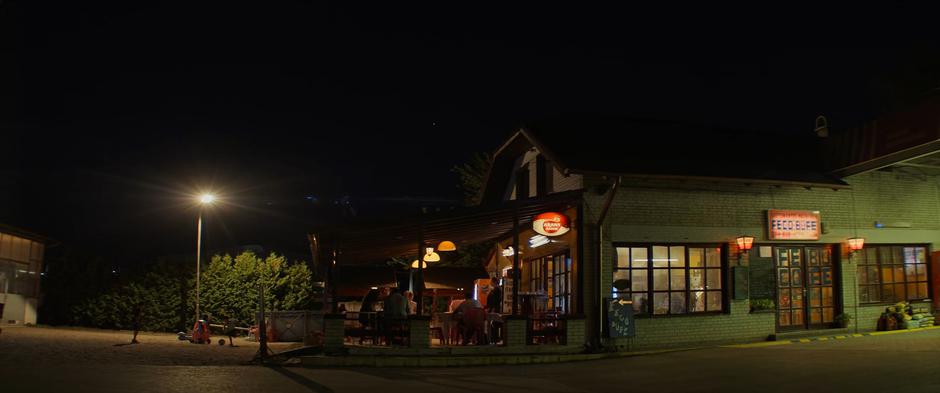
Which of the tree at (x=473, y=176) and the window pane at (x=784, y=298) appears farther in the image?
the tree at (x=473, y=176)

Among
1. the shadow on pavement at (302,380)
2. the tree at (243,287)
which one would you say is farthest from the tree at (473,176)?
the shadow on pavement at (302,380)

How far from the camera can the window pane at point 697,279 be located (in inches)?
617

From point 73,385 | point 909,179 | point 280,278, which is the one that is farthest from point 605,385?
point 280,278

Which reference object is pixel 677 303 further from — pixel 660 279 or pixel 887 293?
pixel 887 293

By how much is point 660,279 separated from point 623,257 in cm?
99

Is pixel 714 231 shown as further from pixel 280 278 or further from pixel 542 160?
pixel 280 278

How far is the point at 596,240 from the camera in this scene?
1481cm

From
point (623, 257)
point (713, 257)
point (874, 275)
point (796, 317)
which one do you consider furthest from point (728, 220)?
point (874, 275)

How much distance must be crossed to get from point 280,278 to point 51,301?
11.0 metres

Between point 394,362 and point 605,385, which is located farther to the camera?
point 394,362

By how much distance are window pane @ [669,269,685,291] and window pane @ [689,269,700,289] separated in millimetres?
195

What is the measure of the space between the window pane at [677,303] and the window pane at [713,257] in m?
1.00

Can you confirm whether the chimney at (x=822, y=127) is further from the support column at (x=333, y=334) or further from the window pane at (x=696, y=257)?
the support column at (x=333, y=334)

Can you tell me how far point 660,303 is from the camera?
50.4 feet
